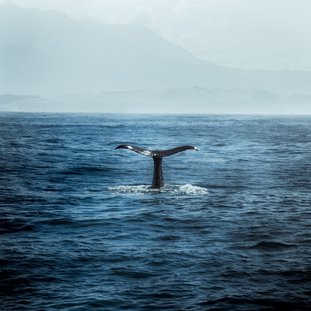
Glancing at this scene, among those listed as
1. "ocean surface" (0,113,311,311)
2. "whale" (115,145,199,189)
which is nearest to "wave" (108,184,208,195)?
"ocean surface" (0,113,311,311)

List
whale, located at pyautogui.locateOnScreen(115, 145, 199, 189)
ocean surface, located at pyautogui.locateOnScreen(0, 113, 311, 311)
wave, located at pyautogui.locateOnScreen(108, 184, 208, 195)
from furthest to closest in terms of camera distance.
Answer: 1. wave, located at pyautogui.locateOnScreen(108, 184, 208, 195)
2. whale, located at pyautogui.locateOnScreen(115, 145, 199, 189)
3. ocean surface, located at pyautogui.locateOnScreen(0, 113, 311, 311)

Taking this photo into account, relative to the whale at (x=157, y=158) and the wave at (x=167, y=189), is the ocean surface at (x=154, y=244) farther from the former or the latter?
the whale at (x=157, y=158)

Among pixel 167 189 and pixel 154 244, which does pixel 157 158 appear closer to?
pixel 167 189

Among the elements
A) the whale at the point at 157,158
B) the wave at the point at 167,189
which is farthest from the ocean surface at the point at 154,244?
the whale at the point at 157,158

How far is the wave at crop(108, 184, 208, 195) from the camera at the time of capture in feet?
69.8

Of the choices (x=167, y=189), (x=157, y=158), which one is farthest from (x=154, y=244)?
(x=167, y=189)

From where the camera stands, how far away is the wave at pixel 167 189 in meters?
21.3

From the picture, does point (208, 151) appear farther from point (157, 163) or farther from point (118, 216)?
point (118, 216)

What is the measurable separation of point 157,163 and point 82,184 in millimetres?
4859

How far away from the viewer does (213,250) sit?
12.8m

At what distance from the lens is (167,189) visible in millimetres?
21750

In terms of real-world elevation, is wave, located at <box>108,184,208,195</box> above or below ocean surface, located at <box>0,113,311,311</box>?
above

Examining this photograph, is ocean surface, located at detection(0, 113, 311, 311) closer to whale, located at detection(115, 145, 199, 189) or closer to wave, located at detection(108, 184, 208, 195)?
wave, located at detection(108, 184, 208, 195)

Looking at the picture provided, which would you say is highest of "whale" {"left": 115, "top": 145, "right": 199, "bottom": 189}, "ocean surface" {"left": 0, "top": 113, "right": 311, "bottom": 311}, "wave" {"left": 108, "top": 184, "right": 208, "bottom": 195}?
"whale" {"left": 115, "top": 145, "right": 199, "bottom": 189}
